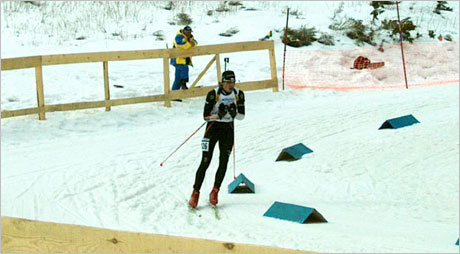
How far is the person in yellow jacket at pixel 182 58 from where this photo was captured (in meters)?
16.5

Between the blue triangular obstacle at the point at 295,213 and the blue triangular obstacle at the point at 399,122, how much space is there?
5105 mm

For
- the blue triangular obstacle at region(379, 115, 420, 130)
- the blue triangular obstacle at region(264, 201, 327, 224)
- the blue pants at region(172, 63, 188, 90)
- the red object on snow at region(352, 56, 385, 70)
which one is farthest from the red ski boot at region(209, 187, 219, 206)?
the red object on snow at region(352, 56, 385, 70)

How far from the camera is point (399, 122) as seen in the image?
562 inches

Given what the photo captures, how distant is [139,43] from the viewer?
70.4 feet

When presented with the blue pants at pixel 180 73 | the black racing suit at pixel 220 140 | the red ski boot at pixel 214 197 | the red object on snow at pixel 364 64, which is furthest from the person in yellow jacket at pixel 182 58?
the red ski boot at pixel 214 197

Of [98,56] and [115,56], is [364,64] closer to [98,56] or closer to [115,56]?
[115,56]

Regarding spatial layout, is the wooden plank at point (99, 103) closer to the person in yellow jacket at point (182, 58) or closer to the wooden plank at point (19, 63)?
the person in yellow jacket at point (182, 58)

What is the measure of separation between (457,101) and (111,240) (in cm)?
1244

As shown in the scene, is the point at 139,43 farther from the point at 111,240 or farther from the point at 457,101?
the point at 111,240

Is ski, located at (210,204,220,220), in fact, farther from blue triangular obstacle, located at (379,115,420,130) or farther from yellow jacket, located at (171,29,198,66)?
yellow jacket, located at (171,29,198,66)

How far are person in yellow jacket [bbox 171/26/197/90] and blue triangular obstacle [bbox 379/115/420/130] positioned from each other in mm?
4441

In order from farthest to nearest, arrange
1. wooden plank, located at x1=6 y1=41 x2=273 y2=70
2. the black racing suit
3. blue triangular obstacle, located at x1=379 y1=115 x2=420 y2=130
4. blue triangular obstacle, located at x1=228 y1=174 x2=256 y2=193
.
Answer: wooden plank, located at x1=6 y1=41 x2=273 y2=70 < blue triangular obstacle, located at x1=379 y1=115 x2=420 y2=130 < blue triangular obstacle, located at x1=228 y1=174 x2=256 y2=193 < the black racing suit

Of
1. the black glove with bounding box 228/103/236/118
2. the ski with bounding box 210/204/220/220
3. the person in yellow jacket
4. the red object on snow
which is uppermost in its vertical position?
the black glove with bounding box 228/103/236/118

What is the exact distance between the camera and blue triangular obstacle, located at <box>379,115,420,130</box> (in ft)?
46.4
